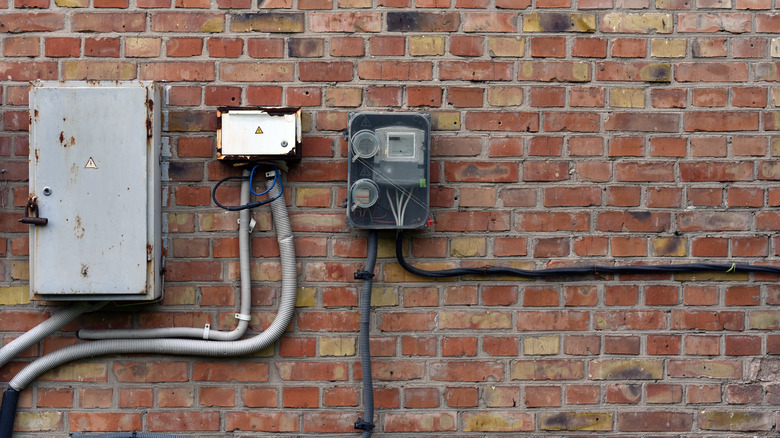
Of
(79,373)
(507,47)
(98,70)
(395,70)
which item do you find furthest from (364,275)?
(98,70)

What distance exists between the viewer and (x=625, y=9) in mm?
1970

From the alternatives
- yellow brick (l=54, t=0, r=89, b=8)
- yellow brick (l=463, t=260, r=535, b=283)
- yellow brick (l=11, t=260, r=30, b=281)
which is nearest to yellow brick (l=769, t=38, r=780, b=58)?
yellow brick (l=463, t=260, r=535, b=283)

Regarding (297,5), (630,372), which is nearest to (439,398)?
(630,372)

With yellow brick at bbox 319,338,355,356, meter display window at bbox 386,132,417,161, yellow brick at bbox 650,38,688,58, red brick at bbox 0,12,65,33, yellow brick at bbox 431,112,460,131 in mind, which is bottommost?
yellow brick at bbox 319,338,355,356

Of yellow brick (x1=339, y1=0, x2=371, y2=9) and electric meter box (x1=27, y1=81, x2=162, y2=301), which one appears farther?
yellow brick (x1=339, y1=0, x2=371, y2=9)

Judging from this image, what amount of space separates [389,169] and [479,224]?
0.36 meters

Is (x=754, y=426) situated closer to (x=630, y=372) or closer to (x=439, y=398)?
(x=630, y=372)

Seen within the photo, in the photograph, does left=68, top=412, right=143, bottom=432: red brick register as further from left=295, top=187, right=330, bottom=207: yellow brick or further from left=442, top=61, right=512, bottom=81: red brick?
left=442, top=61, right=512, bottom=81: red brick

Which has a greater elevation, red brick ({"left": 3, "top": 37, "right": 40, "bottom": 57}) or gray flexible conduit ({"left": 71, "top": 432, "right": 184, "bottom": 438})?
red brick ({"left": 3, "top": 37, "right": 40, "bottom": 57})

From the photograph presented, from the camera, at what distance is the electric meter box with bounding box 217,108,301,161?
1883mm

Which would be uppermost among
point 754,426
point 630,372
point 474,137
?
point 474,137

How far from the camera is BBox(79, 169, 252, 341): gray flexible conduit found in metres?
1.92

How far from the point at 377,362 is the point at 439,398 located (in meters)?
0.24

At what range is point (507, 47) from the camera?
1.97m
